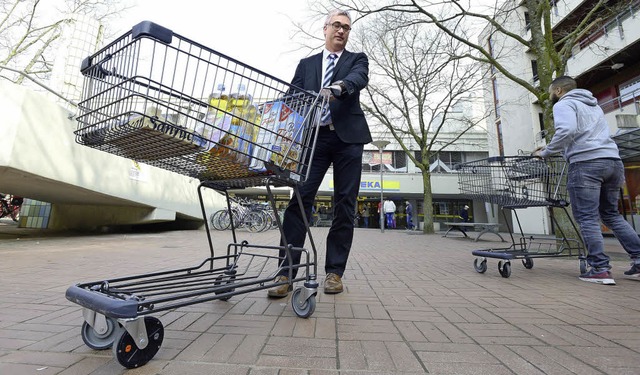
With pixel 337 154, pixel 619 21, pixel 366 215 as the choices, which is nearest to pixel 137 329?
pixel 337 154

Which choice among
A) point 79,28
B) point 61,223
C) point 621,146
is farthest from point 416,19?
point 61,223

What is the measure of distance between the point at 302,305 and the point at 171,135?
1310 mm

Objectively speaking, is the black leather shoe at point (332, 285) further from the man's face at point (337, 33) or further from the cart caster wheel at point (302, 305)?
the man's face at point (337, 33)

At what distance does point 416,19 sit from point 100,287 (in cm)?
892

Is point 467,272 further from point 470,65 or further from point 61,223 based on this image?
point 61,223

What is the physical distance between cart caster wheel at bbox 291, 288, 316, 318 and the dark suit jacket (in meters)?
1.21

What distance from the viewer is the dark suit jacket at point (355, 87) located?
8.85ft

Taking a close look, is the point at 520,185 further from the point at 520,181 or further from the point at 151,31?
the point at 151,31

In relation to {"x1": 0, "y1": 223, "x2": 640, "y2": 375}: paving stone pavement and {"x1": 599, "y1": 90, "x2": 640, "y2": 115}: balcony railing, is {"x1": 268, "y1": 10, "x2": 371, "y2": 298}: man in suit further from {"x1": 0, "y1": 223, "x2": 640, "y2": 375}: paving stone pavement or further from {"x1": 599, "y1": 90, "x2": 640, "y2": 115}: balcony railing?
{"x1": 599, "y1": 90, "x2": 640, "y2": 115}: balcony railing

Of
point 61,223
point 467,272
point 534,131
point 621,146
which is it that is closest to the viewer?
point 467,272

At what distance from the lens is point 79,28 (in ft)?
39.8

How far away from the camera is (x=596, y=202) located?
137 inches

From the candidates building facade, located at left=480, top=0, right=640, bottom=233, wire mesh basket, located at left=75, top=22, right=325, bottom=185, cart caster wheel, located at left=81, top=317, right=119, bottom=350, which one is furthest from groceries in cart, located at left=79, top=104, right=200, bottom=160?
building facade, located at left=480, top=0, right=640, bottom=233

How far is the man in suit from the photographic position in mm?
2762
